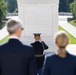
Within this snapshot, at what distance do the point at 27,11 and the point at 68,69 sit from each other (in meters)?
10.2

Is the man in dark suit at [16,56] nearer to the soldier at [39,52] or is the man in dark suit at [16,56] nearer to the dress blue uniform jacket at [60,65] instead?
the dress blue uniform jacket at [60,65]

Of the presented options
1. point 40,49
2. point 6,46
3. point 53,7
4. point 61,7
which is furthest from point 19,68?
point 61,7

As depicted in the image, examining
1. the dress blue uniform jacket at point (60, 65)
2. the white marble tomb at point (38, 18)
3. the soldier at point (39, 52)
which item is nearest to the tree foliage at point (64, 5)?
the white marble tomb at point (38, 18)

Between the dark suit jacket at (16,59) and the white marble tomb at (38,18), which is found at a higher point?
Answer: the dark suit jacket at (16,59)

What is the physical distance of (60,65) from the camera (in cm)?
413

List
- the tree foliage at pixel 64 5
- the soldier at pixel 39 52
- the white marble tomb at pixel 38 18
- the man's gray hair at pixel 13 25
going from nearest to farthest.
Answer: the man's gray hair at pixel 13 25 → the soldier at pixel 39 52 → the white marble tomb at pixel 38 18 → the tree foliage at pixel 64 5

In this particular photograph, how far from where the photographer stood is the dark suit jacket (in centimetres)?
408

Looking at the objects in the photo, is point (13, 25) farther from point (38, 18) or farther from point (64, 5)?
point (64, 5)

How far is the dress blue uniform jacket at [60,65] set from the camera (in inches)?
161

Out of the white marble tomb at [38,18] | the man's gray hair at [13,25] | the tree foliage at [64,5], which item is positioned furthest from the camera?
the tree foliage at [64,5]

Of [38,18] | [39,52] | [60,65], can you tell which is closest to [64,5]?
[38,18]

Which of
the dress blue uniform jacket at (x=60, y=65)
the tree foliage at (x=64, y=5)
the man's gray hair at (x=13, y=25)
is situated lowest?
the tree foliage at (x=64, y=5)

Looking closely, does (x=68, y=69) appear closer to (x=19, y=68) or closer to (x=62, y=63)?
(x=62, y=63)

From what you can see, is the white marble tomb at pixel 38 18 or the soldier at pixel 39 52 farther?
the white marble tomb at pixel 38 18
